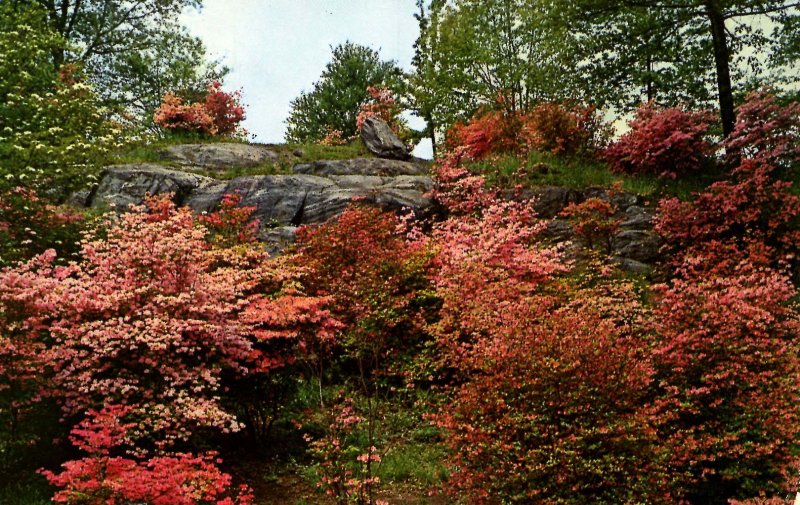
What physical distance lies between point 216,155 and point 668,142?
1227 centimetres

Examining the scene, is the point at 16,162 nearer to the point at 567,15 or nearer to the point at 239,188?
the point at 239,188

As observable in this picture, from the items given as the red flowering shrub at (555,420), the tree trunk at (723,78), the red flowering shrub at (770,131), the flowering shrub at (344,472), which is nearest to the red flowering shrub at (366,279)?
the flowering shrub at (344,472)

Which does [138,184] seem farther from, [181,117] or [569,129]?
[569,129]

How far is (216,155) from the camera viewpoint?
1642 centimetres

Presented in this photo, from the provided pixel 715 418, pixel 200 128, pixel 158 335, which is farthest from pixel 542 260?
pixel 200 128

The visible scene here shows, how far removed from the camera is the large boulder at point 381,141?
17.2 meters

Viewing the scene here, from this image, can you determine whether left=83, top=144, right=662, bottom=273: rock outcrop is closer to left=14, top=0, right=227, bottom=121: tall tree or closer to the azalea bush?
the azalea bush

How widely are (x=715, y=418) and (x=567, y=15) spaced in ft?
37.8

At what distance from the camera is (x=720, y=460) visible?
611cm

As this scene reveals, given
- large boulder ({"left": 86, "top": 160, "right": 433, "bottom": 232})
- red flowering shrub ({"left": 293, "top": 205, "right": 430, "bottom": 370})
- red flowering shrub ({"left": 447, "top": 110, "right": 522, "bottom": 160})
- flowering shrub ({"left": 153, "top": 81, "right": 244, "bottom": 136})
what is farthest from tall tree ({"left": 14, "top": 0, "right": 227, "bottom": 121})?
red flowering shrub ({"left": 293, "top": 205, "right": 430, "bottom": 370})

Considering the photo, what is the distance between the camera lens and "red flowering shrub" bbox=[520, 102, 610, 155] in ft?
52.2

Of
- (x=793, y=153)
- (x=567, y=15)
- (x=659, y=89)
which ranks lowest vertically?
(x=793, y=153)

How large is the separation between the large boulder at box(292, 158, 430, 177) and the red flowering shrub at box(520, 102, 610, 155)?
350cm

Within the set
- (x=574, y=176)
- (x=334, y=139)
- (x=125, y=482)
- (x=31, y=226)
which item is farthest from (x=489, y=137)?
(x=125, y=482)
